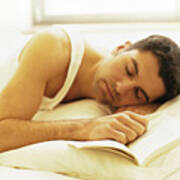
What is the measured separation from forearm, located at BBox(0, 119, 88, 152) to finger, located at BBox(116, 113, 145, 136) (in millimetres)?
145

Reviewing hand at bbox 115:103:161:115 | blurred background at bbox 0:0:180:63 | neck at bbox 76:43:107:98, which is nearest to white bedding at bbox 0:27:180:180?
hand at bbox 115:103:161:115

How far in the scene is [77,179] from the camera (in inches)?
34.9

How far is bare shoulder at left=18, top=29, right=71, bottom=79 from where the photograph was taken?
4.37 feet

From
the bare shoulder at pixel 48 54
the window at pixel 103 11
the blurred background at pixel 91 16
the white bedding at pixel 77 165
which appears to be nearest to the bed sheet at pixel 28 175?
the white bedding at pixel 77 165

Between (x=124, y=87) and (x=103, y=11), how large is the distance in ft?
4.27

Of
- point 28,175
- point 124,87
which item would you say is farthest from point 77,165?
point 124,87

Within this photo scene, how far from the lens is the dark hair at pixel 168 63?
135 centimetres

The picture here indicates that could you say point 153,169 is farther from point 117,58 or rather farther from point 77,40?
point 77,40

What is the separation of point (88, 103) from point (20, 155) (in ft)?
1.81

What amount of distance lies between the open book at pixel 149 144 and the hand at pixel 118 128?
25mm

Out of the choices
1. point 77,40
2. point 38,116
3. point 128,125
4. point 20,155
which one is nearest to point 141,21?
point 77,40

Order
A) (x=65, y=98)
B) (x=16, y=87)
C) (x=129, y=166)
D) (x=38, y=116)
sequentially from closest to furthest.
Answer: (x=129, y=166), (x=16, y=87), (x=38, y=116), (x=65, y=98)

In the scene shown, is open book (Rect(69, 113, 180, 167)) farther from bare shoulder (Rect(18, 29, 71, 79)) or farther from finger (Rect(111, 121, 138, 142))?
bare shoulder (Rect(18, 29, 71, 79))

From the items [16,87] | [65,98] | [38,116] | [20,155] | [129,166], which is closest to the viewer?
[129,166]
